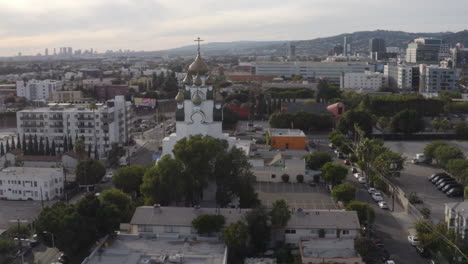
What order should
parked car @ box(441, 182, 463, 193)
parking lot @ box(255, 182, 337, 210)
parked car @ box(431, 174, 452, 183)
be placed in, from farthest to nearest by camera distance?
parked car @ box(431, 174, 452, 183) → parked car @ box(441, 182, 463, 193) → parking lot @ box(255, 182, 337, 210)

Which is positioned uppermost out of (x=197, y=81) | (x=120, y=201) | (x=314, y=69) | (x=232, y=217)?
(x=314, y=69)

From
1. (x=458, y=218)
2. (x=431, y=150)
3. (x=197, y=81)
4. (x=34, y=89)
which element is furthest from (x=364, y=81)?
(x=458, y=218)

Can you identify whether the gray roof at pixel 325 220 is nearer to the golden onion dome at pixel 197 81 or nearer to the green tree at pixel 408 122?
the golden onion dome at pixel 197 81

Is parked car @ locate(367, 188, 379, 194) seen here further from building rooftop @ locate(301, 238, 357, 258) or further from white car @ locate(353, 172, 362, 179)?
building rooftop @ locate(301, 238, 357, 258)

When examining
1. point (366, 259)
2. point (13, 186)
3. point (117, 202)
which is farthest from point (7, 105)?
point (366, 259)

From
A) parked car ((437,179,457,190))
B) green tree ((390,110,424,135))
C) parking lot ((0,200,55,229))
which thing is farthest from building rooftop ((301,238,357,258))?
green tree ((390,110,424,135))

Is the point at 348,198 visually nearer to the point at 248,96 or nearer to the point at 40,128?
the point at 40,128

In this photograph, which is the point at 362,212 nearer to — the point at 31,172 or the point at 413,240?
the point at 413,240
